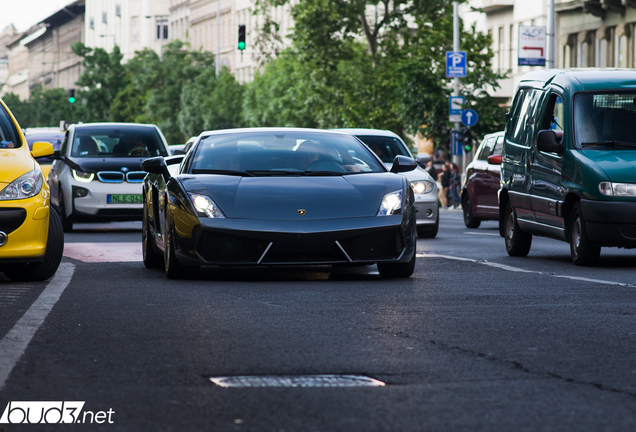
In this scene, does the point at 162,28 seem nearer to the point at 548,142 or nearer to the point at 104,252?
the point at 104,252

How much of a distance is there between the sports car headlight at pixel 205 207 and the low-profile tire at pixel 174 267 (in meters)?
0.45

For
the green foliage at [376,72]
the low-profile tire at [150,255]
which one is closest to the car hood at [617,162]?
the low-profile tire at [150,255]

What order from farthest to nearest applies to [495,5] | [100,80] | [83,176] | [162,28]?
[162,28] → [100,80] → [495,5] → [83,176]

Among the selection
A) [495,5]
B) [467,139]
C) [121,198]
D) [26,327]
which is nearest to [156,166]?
[26,327]

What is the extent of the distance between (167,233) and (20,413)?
597cm

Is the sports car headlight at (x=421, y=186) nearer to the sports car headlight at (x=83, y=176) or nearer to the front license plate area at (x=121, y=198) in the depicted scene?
the front license plate area at (x=121, y=198)

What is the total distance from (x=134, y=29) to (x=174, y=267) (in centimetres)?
13725

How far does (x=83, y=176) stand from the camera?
2077cm

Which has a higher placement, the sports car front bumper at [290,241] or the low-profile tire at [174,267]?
the sports car front bumper at [290,241]

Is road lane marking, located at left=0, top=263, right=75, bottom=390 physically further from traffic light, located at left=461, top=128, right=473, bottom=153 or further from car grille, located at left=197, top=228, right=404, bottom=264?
traffic light, located at left=461, top=128, right=473, bottom=153

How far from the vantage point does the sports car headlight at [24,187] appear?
1043 centimetres

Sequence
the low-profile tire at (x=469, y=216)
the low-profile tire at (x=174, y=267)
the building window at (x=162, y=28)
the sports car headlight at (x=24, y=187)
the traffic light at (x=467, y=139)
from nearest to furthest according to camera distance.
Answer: the sports car headlight at (x=24, y=187)
the low-profile tire at (x=174, y=267)
the low-profile tire at (x=469, y=216)
the traffic light at (x=467, y=139)
the building window at (x=162, y=28)

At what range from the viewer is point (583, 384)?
222 inches

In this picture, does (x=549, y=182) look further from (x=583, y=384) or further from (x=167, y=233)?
(x=583, y=384)
